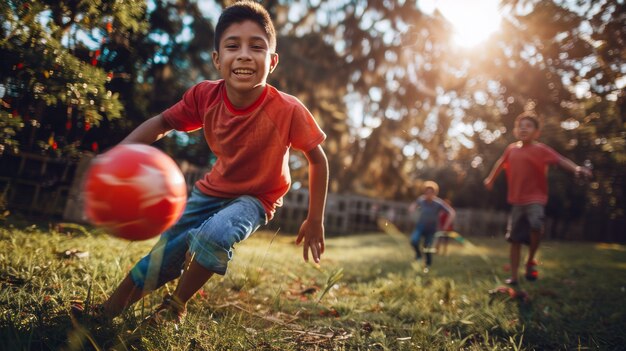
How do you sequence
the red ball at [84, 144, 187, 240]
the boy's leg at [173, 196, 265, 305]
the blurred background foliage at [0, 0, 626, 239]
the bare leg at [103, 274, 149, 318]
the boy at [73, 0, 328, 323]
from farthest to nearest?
the blurred background foliage at [0, 0, 626, 239] → the boy at [73, 0, 328, 323] → the bare leg at [103, 274, 149, 318] → the boy's leg at [173, 196, 265, 305] → the red ball at [84, 144, 187, 240]

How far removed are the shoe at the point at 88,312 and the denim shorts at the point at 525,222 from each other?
13.8 ft

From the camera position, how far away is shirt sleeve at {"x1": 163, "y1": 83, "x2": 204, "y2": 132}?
2318 millimetres

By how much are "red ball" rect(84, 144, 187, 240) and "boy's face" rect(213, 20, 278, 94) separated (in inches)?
23.4

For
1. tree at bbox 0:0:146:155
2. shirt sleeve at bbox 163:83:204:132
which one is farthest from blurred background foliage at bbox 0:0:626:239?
shirt sleeve at bbox 163:83:204:132

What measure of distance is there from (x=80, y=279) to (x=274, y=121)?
4.98 ft

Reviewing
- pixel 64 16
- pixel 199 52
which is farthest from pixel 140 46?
pixel 64 16

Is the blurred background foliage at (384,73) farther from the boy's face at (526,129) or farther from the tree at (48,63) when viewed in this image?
the boy's face at (526,129)

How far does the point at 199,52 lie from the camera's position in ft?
24.1

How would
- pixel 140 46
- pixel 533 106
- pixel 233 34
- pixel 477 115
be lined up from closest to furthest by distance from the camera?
pixel 233 34, pixel 140 46, pixel 533 106, pixel 477 115

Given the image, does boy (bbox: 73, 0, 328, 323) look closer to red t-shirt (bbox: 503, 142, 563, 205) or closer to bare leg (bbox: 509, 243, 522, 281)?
bare leg (bbox: 509, 243, 522, 281)

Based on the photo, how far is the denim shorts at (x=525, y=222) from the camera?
14.6 feet

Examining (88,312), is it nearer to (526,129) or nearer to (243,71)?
(243,71)

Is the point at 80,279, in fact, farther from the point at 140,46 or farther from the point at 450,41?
the point at 450,41

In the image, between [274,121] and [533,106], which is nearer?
[274,121]
